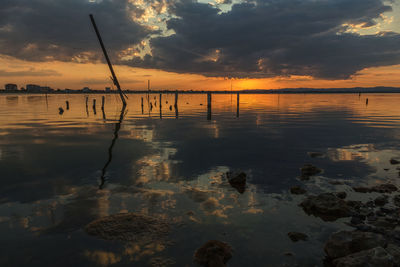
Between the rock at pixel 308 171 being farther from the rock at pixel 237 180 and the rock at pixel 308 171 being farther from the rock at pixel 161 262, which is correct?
the rock at pixel 161 262

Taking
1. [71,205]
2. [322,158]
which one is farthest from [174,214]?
[322,158]

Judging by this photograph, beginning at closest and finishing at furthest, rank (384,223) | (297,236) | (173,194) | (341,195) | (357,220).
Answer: (297,236)
(384,223)
(357,220)
(341,195)
(173,194)

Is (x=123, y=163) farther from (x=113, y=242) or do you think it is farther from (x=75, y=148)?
(x=113, y=242)

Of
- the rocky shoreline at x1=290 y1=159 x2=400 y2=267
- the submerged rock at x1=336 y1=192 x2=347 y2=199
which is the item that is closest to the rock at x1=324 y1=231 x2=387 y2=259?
the rocky shoreline at x1=290 y1=159 x2=400 y2=267

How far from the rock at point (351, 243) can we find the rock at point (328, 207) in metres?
1.77

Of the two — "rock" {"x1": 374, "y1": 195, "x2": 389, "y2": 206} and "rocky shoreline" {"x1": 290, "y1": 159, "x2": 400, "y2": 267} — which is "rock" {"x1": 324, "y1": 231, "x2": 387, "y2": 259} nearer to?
"rocky shoreline" {"x1": 290, "y1": 159, "x2": 400, "y2": 267}

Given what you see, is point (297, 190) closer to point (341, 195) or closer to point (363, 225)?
point (341, 195)

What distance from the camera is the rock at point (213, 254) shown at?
229 inches

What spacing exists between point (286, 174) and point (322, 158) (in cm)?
462

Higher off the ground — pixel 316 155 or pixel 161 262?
pixel 316 155

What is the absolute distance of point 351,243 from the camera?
19.9 ft

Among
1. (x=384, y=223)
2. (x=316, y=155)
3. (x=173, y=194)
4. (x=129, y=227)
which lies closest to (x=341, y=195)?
(x=384, y=223)

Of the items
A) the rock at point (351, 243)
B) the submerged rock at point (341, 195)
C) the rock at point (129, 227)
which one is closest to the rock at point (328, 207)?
the submerged rock at point (341, 195)

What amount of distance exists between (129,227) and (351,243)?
5.92 m
